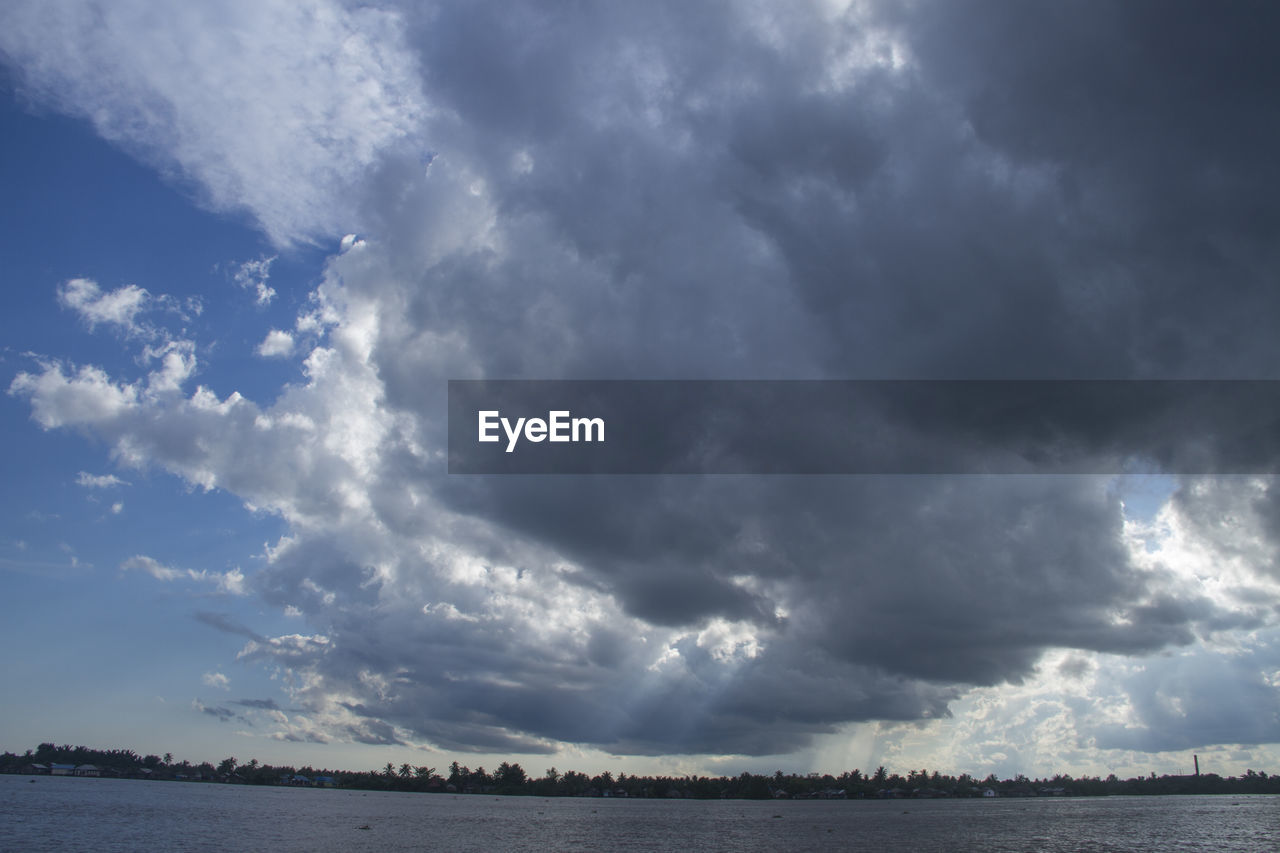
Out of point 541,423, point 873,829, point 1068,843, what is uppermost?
point 541,423

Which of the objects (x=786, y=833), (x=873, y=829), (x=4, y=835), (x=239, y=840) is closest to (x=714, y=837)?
(x=786, y=833)

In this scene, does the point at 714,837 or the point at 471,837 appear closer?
the point at 471,837

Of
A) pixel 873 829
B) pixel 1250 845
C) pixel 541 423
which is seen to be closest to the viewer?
pixel 541 423

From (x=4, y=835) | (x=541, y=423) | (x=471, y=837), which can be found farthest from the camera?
(x=471, y=837)

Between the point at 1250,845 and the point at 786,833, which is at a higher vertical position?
the point at 1250,845

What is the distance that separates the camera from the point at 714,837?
167875 mm

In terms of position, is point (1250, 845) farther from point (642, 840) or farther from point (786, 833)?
point (642, 840)

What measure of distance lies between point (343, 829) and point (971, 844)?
125 metres

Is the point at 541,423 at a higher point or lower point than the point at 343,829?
higher

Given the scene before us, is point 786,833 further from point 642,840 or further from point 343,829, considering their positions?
point 343,829

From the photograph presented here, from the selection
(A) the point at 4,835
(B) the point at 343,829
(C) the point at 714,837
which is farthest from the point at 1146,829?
(A) the point at 4,835

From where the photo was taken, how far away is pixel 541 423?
7138 cm

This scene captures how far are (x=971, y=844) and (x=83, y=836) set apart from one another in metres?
149

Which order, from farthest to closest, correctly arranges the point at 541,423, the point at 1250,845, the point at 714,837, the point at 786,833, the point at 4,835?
the point at 786,833, the point at 714,837, the point at 1250,845, the point at 4,835, the point at 541,423
